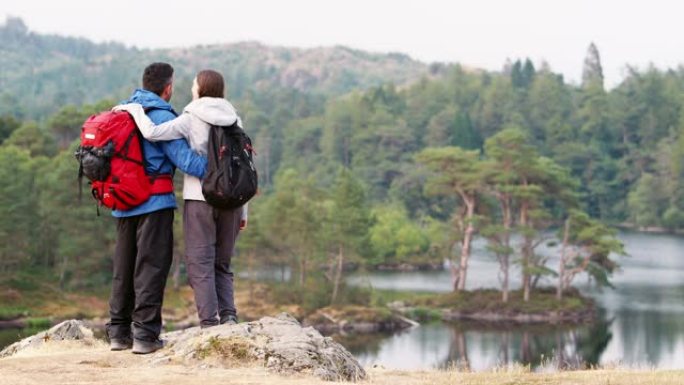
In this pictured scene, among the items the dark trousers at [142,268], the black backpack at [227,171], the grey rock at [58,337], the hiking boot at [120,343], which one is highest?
the black backpack at [227,171]

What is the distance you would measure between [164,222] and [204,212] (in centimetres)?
24

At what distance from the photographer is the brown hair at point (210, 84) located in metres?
6.07

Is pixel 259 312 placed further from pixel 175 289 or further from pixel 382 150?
pixel 382 150

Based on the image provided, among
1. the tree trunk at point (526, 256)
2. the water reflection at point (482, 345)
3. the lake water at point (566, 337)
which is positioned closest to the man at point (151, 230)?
the lake water at point (566, 337)

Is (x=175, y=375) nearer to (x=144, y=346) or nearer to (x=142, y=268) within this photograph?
(x=144, y=346)

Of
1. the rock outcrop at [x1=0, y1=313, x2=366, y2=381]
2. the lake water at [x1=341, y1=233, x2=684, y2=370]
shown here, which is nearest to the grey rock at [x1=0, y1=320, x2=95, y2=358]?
the rock outcrop at [x1=0, y1=313, x2=366, y2=381]

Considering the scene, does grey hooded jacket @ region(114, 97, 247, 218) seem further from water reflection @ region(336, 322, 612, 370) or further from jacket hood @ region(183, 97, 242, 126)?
water reflection @ region(336, 322, 612, 370)

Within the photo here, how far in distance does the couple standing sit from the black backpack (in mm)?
62

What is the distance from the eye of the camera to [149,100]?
19.6ft

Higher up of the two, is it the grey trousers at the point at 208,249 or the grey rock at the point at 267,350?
the grey trousers at the point at 208,249

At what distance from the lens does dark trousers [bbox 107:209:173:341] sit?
5918mm

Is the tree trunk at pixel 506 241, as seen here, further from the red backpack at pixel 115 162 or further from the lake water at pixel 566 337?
the red backpack at pixel 115 162

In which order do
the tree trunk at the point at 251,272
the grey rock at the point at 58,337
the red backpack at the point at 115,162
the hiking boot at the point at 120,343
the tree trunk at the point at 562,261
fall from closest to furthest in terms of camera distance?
the red backpack at the point at 115,162
the hiking boot at the point at 120,343
the grey rock at the point at 58,337
the tree trunk at the point at 251,272
the tree trunk at the point at 562,261

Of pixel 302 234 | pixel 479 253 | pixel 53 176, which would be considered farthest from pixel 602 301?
pixel 53 176
